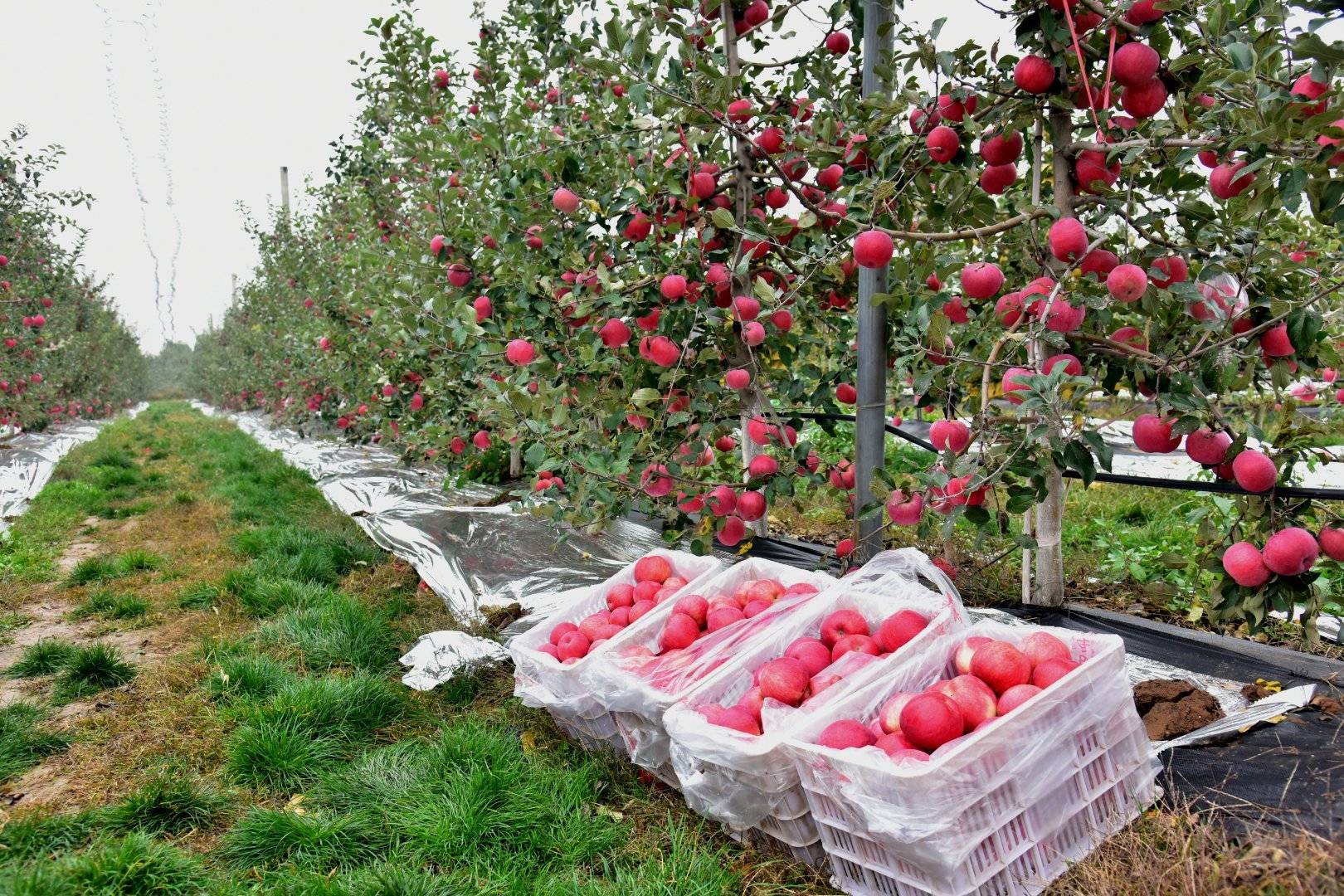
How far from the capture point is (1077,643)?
179cm

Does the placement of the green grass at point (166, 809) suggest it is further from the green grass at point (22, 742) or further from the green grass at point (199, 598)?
the green grass at point (199, 598)

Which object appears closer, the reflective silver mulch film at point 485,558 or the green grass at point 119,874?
the green grass at point 119,874

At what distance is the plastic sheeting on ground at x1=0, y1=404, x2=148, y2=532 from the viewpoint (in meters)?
7.01

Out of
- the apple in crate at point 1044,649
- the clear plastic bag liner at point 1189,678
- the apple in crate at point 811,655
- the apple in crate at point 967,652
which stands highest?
the apple in crate at point 1044,649

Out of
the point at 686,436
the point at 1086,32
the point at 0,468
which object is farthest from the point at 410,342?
the point at 0,468

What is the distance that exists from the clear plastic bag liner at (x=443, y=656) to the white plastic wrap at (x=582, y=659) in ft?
1.49

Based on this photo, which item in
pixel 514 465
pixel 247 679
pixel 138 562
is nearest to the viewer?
pixel 247 679

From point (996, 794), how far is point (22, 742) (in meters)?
2.79

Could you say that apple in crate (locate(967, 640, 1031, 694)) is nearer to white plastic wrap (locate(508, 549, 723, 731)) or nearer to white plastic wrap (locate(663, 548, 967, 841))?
white plastic wrap (locate(663, 548, 967, 841))

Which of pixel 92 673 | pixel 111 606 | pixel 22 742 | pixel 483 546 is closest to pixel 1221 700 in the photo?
pixel 483 546

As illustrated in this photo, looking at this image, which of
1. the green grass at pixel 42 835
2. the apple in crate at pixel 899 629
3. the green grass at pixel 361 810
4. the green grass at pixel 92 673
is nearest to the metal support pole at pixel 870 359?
the apple in crate at pixel 899 629

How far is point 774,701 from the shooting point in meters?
1.82

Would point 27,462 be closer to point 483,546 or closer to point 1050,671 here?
point 483,546

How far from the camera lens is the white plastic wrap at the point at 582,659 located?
2266 millimetres
